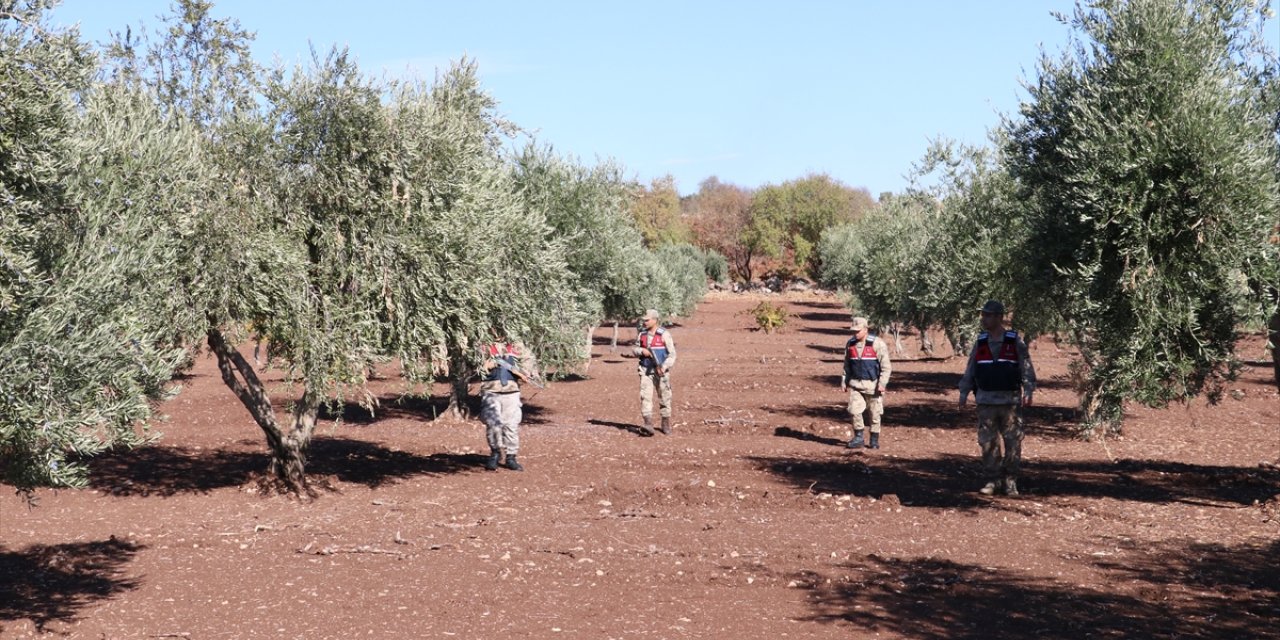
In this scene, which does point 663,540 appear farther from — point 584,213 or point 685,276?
point 685,276

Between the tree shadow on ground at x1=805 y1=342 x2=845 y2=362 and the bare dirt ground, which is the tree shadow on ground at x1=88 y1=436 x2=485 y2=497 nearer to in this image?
the bare dirt ground

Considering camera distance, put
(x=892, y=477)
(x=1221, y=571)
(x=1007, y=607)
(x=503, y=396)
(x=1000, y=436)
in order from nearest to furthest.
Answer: (x=1007, y=607), (x=1221, y=571), (x=1000, y=436), (x=892, y=477), (x=503, y=396)

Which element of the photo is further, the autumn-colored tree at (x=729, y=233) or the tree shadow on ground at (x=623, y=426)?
the autumn-colored tree at (x=729, y=233)

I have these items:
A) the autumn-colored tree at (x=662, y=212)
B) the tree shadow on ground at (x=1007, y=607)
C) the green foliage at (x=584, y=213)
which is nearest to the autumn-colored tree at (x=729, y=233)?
the autumn-colored tree at (x=662, y=212)

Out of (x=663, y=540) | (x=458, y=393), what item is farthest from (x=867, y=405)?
Answer: (x=458, y=393)

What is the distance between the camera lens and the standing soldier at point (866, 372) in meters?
17.6

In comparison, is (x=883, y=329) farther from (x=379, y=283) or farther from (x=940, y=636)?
(x=940, y=636)

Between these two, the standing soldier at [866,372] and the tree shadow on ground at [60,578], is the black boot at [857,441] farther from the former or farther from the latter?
the tree shadow on ground at [60,578]

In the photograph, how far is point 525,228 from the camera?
1570cm

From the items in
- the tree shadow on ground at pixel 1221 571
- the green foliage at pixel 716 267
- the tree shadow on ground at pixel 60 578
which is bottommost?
the tree shadow on ground at pixel 60 578

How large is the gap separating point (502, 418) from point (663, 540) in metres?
4.84

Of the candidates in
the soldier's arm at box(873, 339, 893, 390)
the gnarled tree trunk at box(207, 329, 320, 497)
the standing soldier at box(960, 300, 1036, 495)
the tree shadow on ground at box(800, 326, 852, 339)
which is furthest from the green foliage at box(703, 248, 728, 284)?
the standing soldier at box(960, 300, 1036, 495)

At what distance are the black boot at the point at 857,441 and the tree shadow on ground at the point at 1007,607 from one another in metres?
7.87

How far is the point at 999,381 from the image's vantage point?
13078mm
